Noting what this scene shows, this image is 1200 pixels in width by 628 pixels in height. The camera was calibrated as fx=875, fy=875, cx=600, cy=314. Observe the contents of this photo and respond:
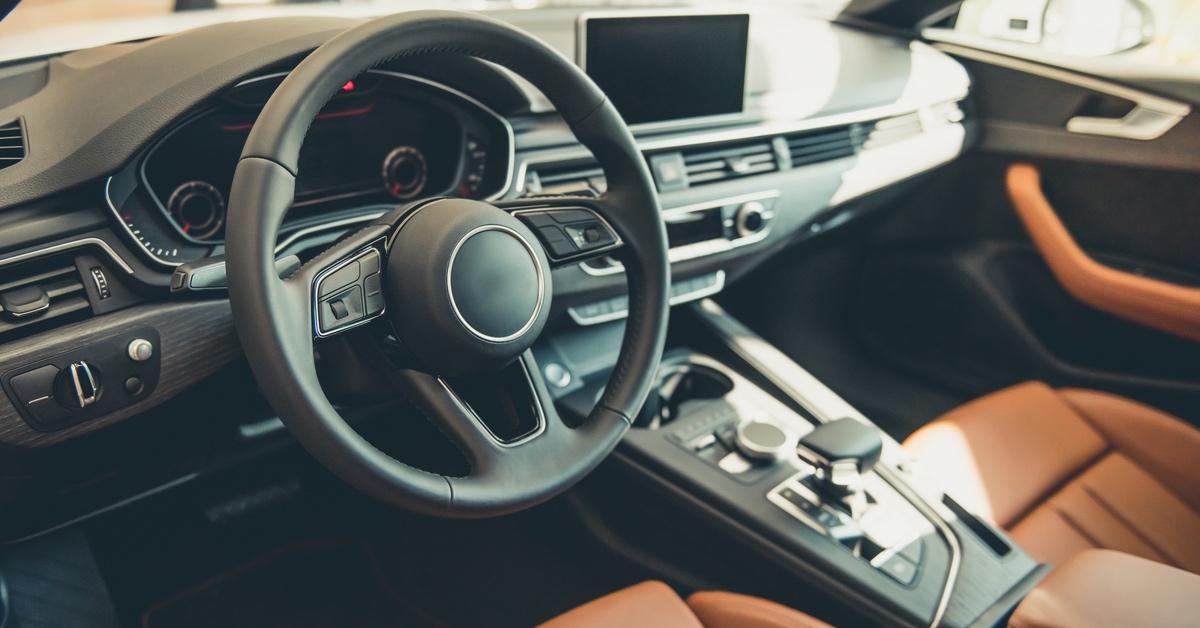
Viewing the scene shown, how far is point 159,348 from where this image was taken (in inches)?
39.0

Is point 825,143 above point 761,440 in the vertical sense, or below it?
above

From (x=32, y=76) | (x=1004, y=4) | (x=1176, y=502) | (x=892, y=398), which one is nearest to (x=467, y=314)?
(x=32, y=76)

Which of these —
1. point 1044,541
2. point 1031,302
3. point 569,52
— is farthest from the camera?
point 1031,302

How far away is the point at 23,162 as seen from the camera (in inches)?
37.0

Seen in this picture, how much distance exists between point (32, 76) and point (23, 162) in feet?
0.70

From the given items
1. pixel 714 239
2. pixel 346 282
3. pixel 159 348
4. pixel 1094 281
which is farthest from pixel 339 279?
pixel 1094 281

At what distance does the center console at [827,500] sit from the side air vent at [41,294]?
25.8 inches

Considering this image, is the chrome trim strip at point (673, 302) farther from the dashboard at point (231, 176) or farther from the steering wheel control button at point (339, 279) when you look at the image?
the steering wheel control button at point (339, 279)

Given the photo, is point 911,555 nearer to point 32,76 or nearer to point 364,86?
point 364,86

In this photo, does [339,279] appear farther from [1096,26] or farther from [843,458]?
[1096,26]

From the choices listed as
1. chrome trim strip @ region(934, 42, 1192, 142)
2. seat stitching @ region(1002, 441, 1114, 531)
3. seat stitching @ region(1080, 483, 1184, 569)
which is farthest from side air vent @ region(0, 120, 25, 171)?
chrome trim strip @ region(934, 42, 1192, 142)

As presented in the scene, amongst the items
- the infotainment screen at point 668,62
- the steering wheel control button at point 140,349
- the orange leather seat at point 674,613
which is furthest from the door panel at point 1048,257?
the steering wheel control button at point 140,349

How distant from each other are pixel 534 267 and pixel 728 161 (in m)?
0.71

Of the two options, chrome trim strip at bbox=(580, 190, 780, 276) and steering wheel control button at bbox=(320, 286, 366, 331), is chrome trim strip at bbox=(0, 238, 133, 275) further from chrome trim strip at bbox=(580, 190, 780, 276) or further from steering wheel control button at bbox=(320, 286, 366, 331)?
chrome trim strip at bbox=(580, 190, 780, 276)
